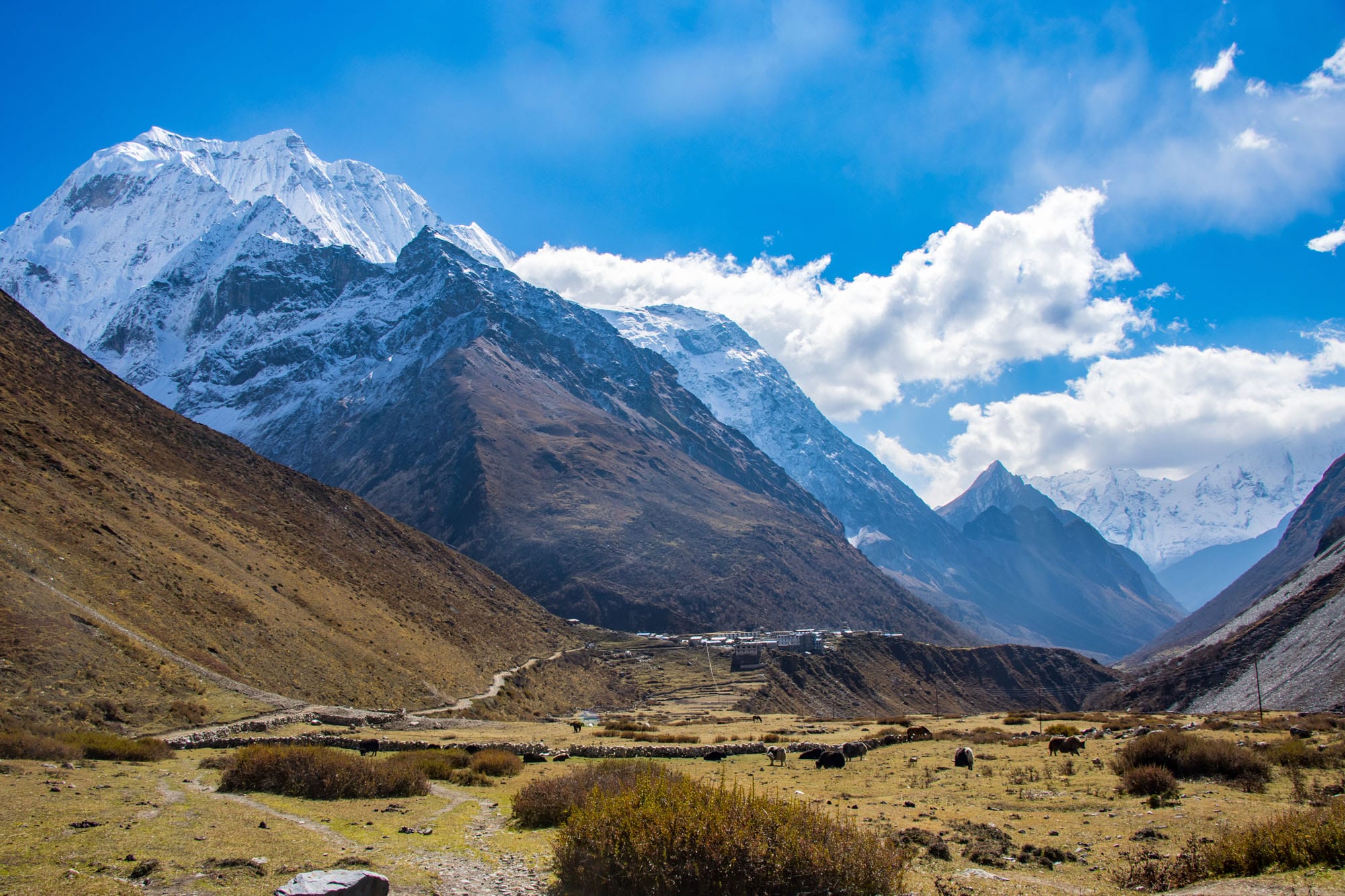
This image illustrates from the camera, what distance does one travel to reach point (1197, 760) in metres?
22.7

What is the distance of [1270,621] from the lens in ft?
326

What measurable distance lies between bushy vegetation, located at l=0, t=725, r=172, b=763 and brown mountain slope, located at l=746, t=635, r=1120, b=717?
78.9 metres

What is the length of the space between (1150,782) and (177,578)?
192ft

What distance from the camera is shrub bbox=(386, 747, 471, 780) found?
26344 mm

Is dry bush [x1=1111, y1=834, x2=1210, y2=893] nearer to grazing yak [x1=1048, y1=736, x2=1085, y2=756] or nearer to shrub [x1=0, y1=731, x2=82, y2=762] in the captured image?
grazing yak [x1=1048, y1=736, x2=1085, y2=756]

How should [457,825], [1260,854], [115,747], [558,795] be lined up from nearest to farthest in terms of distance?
[1260,854] → [457,825] → [558,795] → [115,747]

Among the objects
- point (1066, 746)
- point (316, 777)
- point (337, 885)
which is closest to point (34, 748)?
point (316, 777)

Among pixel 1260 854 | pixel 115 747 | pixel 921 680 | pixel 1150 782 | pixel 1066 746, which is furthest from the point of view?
pixel 921 680

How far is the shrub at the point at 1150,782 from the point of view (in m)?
20.8

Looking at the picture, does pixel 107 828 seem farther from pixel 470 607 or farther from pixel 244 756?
pixel 470 607

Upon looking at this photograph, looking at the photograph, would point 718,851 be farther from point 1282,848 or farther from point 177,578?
point 177,578

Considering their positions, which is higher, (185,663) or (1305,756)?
(185,663)

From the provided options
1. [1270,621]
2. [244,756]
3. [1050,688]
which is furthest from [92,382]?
[1050,688]

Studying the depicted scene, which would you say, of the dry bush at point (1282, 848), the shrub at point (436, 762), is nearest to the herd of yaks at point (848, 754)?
the shrub at point (436, 762)
